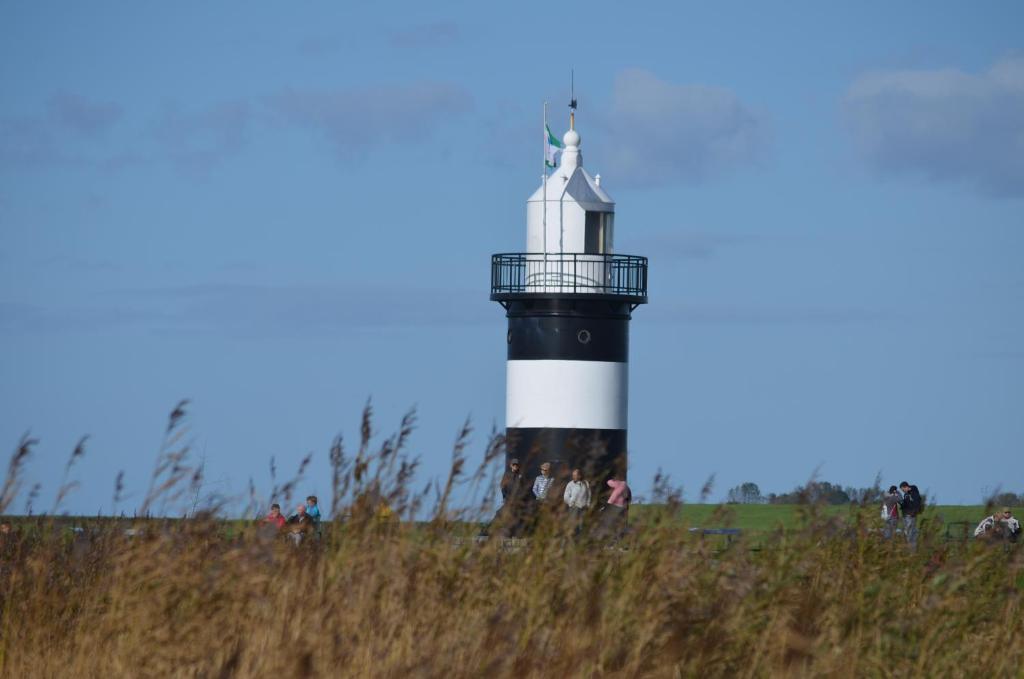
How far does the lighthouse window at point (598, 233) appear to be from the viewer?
27.1 metres

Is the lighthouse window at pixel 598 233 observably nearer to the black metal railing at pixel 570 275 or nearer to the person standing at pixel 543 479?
the black metal railing at pixel 570 275

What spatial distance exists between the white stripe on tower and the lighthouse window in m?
2.35

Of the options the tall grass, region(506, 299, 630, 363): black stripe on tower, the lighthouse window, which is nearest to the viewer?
the tall grass

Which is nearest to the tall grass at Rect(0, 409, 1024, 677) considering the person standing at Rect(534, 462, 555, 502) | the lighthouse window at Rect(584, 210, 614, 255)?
the person standing at Rect(534, 462, 555, 502)

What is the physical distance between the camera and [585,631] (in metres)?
6.11

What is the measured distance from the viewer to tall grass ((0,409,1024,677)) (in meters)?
5.78

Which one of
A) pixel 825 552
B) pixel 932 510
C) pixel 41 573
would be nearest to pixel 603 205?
pixel 932 510

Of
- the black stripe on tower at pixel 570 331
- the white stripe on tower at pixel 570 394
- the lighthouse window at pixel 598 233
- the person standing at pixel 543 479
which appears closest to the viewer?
the person standing at pixel 543 479

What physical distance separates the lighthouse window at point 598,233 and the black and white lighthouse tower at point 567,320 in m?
0.02

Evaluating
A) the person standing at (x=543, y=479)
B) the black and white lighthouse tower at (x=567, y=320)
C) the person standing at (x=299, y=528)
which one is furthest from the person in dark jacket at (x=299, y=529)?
the black and white lighthouse tower at (x=567, y=320)

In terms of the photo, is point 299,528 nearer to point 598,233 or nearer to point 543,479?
point 543,479

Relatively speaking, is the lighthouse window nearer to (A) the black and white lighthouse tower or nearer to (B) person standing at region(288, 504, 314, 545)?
(A) the black and white lighthouse tower

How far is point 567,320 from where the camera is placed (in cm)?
2597

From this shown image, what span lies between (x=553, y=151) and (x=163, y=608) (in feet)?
73.2
